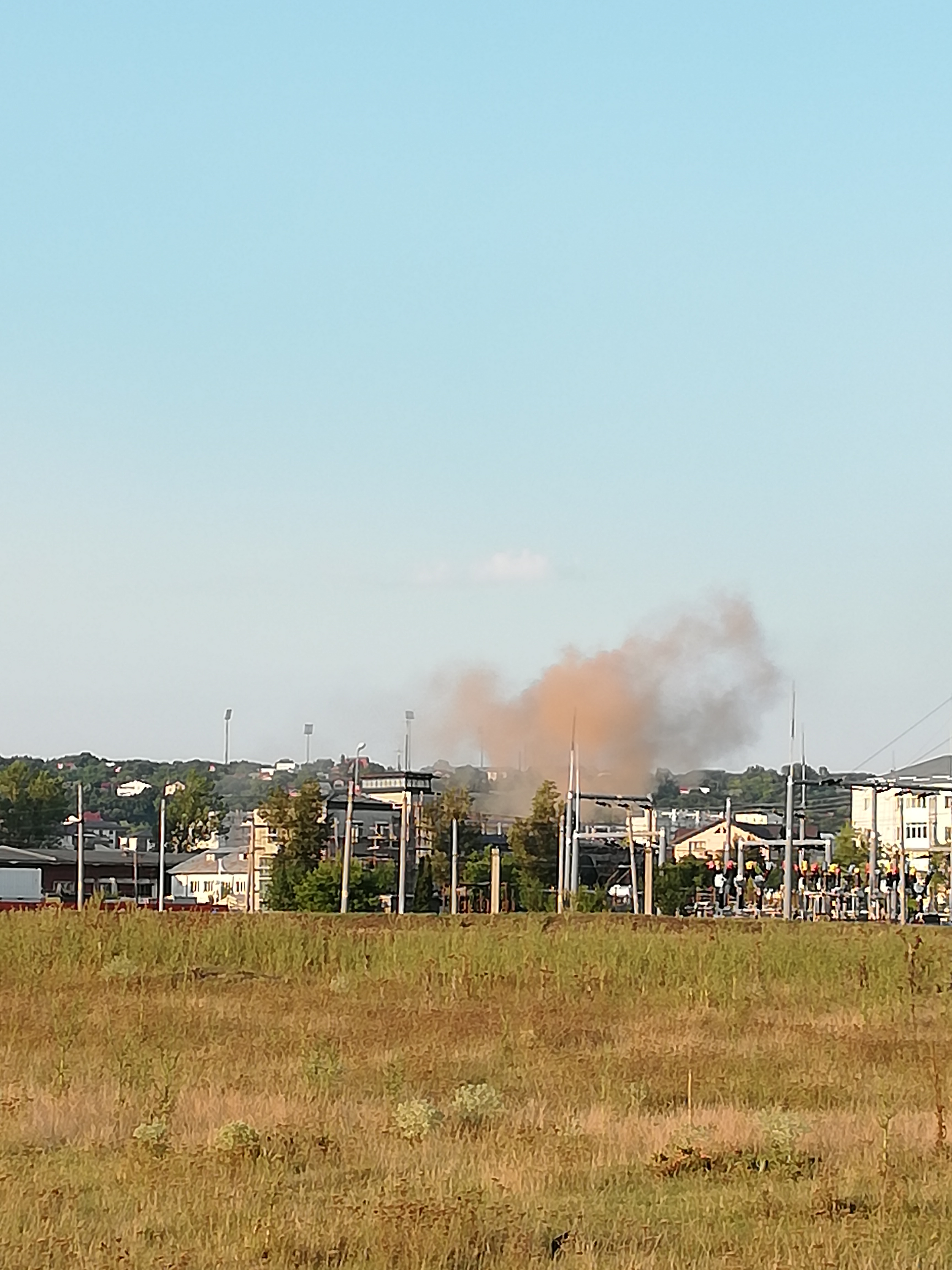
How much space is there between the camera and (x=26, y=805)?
122812mm

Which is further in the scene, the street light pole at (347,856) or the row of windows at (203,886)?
the row of windows at (203,886)

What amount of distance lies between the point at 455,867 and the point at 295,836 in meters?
8.56

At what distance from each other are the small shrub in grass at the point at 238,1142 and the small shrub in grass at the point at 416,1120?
44.7 inches

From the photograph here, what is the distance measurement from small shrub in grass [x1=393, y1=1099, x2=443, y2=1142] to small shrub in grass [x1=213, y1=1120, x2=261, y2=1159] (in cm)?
114

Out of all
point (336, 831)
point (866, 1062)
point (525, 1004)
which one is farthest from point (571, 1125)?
point (336, 831)

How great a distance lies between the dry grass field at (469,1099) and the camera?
347 inches

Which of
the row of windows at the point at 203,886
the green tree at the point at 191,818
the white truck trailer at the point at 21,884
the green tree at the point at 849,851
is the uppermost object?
the green tree at the point at 191,818

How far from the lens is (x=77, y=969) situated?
2617cm

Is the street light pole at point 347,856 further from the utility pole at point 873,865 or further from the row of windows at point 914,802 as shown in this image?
the row of windows at point 914,802

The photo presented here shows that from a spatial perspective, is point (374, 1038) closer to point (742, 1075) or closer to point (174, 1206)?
point (742, 1075)

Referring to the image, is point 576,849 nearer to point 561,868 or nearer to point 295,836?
point 561,868

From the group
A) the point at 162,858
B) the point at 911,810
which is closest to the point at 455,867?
the point at 162,858

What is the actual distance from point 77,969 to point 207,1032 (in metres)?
7.69

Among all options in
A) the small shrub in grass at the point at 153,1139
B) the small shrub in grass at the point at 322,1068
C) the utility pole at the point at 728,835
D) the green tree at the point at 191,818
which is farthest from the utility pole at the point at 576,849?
the green tree at the point at 191,818
